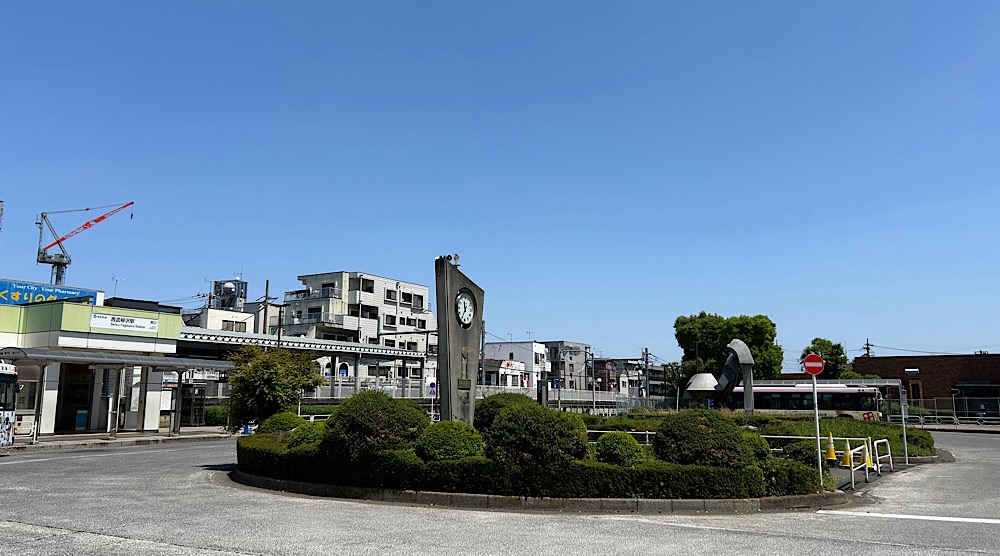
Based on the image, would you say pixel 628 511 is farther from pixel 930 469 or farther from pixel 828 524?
pixel 930 469

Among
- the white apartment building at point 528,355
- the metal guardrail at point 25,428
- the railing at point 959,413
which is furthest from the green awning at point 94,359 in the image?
the white apartment building at point 528,355

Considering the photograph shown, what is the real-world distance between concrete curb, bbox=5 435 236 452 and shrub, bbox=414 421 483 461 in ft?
68.7

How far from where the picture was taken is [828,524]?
1113 centimetres

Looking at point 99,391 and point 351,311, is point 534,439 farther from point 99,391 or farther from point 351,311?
point 351,311

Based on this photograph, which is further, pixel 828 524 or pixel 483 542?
pixel 828 524

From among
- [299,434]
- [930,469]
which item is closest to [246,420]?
[299,434]

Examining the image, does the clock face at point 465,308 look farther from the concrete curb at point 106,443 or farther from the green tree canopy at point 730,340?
the green tree canopy at point 730,340

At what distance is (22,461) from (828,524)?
21.8 m

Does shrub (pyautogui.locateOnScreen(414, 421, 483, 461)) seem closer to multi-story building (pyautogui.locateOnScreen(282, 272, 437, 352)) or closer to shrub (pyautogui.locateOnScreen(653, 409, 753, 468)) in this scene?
shrub (pyautogui.locateOnScreen(653, 409, 753, 468))

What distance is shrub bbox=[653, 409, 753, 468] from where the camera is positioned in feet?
42.1

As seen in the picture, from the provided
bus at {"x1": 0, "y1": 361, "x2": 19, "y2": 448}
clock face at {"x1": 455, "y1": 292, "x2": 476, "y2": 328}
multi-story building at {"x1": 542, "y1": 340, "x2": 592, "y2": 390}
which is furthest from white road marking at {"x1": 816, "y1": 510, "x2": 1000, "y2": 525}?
multi-story building at {"x1": 542, "y1": 340, "x2": 592, "y2": 390}

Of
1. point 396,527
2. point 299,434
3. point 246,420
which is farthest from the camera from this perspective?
point 246,420

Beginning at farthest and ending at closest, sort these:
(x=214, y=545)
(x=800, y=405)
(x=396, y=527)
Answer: (x=800, y=405) → (x=396, y=527) → (x=214, y=545)

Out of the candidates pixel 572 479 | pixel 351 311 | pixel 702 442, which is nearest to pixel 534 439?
pixel 572 479
